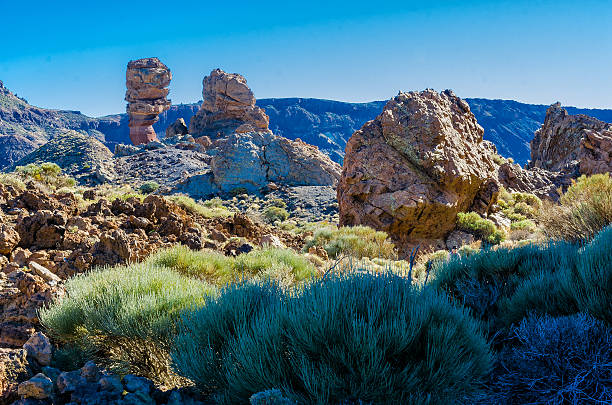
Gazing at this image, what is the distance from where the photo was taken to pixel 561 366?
2.55 metres

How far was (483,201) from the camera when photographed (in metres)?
12.1

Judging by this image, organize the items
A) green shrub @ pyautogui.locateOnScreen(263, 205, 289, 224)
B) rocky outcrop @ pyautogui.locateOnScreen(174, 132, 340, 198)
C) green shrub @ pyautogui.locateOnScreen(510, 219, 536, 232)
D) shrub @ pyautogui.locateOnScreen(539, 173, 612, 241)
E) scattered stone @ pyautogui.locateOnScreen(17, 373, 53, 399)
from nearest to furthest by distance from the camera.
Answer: scattered stone @ pyautogui.locateOnScreen(17, 373, 53, 399), shrub @ pyautogui.locateOnScreen(539, 173, 612, 241), green shrub @ pyautogui.locateOnScreen(510, 219, 536, 232), green shrub @ pyautogui.locateOnScreen(263, 205, 289, 224), rocky outcrop @ pyautogui.locateOnScreen(174, 132, 340, 198)

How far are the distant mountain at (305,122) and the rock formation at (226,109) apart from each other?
44178 mm

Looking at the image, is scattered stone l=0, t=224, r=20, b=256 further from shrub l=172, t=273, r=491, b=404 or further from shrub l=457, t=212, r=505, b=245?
shrub l=457, t=212, r=505, b=245

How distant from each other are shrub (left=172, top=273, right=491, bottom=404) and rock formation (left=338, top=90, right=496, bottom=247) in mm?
8451

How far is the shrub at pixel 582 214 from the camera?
20.0 feet

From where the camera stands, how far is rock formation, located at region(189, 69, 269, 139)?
60844 millimetres

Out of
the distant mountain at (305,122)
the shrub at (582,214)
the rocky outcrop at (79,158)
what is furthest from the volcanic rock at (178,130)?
the shrub at (582,214)

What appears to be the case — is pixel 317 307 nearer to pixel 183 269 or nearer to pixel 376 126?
pixel 183 269

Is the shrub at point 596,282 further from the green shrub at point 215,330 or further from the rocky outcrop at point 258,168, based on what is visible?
the rocky outcrop at point 258,168

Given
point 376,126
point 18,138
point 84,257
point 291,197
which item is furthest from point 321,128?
point 84,257

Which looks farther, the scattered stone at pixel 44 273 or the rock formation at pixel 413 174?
the rock formation at pixel 413 174

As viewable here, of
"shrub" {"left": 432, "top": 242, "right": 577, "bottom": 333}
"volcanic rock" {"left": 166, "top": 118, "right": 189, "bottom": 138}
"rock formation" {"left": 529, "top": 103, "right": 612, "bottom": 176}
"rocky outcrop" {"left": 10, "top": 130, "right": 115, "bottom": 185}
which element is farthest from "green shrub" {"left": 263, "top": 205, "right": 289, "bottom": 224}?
"volcanic rock" {"left": 166, "top": 118, "right": 189, "bottom": 138}

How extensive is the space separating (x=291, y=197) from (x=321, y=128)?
10619 centimetres
